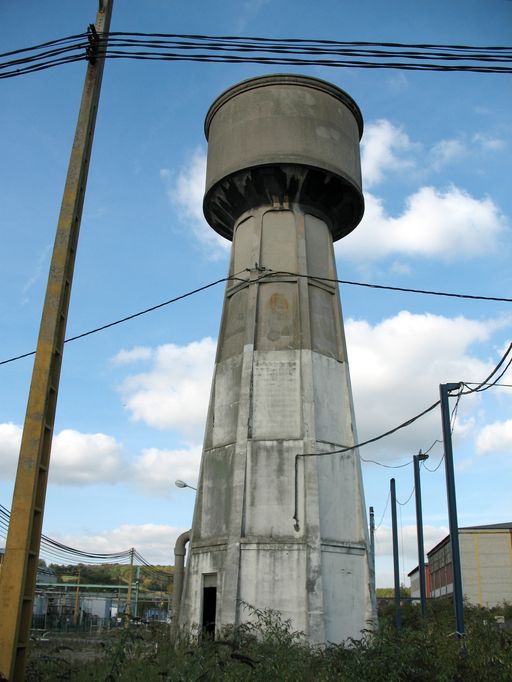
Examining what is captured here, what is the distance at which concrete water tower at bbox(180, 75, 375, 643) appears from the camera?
1345cm

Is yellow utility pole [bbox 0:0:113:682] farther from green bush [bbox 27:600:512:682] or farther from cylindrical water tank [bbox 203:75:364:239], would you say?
cylindrical water tank [bbox 203:75:364:239]

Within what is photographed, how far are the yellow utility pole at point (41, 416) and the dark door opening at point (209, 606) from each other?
24.8 feet

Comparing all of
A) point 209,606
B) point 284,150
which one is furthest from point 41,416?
point 284,150

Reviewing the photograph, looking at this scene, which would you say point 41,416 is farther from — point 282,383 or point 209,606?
point 209,606

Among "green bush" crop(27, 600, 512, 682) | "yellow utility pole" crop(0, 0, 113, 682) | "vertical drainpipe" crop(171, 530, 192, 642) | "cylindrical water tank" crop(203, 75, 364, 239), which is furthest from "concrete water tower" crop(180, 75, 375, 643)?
"yellow utility pole" crop(0, 0, 113, 682)

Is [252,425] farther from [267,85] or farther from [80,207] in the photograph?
[267,85]

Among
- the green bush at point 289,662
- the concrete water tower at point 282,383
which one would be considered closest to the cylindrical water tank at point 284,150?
the concrete water tower at point 282,383

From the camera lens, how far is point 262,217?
55.9 ft

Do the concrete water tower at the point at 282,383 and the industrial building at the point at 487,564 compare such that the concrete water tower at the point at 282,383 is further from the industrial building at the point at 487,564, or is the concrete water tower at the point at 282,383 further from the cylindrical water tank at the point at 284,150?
the industrial building at the point at 487,564

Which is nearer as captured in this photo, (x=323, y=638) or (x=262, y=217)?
(x=323, y=638)

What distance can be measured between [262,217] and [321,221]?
69.1 inches

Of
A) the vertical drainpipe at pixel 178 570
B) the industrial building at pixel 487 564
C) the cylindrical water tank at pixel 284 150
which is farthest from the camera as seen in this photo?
the industrial building at pixel 487 564

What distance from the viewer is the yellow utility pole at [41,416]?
23.1 ft

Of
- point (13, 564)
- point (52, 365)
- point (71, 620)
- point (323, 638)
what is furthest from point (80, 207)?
point (71, 620)
